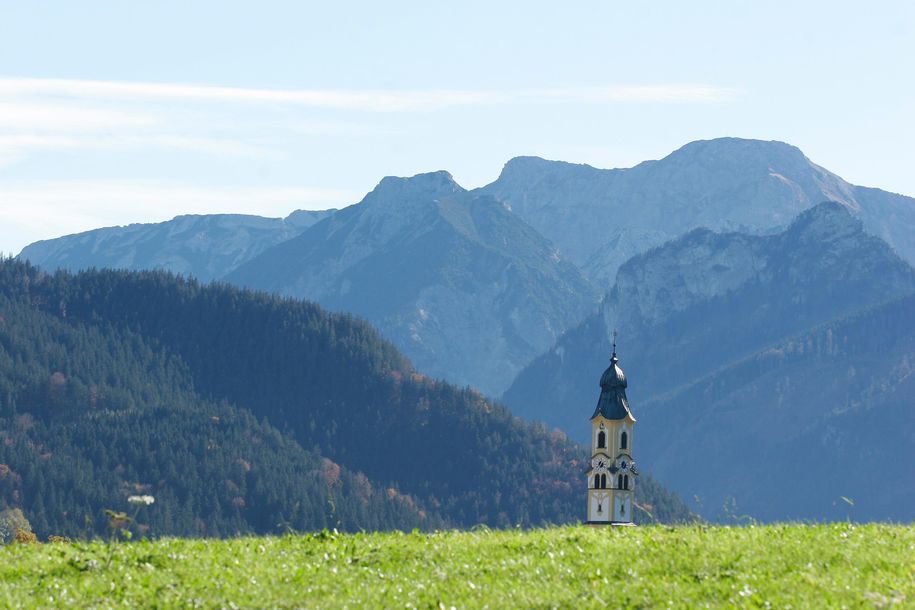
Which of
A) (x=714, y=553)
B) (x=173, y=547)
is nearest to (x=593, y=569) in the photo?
(x=714, y=553)

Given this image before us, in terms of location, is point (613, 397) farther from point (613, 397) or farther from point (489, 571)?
point (489, 571)

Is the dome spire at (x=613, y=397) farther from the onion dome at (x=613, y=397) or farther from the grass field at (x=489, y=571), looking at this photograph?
the grass field at (x=489, y=571)

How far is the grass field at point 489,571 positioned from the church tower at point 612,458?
276 ft

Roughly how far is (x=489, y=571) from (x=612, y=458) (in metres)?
90.4

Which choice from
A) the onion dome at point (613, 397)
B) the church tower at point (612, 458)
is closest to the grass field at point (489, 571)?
the church tower at point (612, 458)

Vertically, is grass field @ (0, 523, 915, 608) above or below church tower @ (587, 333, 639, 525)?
below

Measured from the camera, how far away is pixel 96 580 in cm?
3691

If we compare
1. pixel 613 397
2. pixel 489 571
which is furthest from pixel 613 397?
pixel 489 571

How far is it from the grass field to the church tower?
276 feet

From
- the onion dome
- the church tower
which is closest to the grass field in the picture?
the church tower

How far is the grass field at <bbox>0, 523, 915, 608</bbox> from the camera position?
34.9 metres

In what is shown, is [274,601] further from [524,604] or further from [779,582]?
[779,582]

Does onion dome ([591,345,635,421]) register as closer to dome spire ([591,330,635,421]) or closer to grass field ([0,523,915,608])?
dome spire ([591,330,635,421])

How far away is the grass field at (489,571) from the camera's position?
34906 mm
